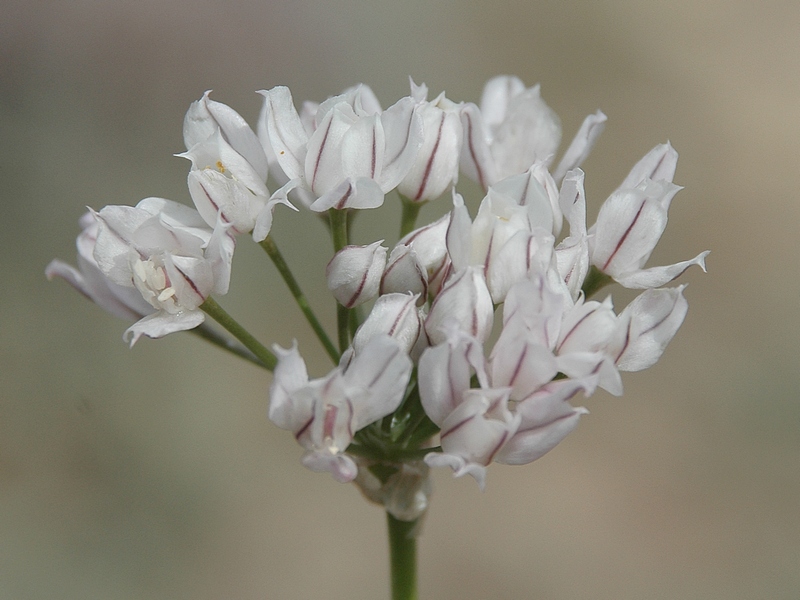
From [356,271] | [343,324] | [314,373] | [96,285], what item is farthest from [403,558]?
[314,373]

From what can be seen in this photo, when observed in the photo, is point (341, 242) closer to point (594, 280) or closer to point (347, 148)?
point (347, 148)

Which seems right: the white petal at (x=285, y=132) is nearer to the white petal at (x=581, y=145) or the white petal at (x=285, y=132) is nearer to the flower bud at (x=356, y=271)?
the flower bud at (x=356, y=271)

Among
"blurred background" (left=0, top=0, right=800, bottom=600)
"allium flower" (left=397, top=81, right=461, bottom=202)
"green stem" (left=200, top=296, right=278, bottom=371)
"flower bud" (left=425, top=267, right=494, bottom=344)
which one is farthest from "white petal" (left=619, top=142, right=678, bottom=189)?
"blurred background" (left=0, top=0, right=800, bottom=600)

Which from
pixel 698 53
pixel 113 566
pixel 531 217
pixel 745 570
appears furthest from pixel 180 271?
pixel 698 53

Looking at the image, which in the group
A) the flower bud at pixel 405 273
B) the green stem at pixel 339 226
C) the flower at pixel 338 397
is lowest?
the flower at pixel 338 397

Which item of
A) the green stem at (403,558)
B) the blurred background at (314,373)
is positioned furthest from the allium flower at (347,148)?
the blurred background at (314,373)

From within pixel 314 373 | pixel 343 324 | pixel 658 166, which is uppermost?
pixel 658 166

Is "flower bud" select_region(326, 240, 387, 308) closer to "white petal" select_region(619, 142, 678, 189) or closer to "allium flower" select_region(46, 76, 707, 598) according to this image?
"allium flower" select_region(46, 76, 707, 598)
